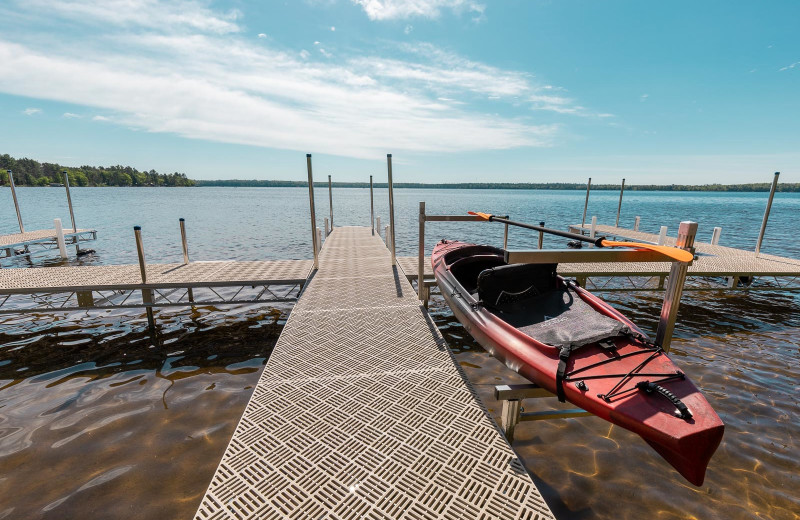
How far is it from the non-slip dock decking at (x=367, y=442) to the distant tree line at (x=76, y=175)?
144m

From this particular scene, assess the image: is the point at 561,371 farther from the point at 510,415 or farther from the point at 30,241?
the point at 30,241

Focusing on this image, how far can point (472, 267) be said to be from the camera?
25.2 feet

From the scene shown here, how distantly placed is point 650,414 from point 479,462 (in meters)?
1.76

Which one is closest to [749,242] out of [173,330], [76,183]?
[173,330]

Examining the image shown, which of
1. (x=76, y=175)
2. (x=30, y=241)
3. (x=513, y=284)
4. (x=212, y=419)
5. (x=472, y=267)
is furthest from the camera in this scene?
(x=76, y=175)

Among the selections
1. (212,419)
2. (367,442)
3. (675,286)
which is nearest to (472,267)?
(675,286)

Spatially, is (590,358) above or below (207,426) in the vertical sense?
above

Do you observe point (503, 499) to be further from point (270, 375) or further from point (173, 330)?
point (173, 330)

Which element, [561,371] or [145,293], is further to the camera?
[145,293]

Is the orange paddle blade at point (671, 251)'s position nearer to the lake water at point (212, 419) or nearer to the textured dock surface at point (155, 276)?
the lake water at point (212, 419)

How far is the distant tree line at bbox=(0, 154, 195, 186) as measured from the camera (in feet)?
389

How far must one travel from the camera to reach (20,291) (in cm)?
793

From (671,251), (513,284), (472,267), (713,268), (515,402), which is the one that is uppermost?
(671,251)

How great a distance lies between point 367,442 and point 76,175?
625 feet
